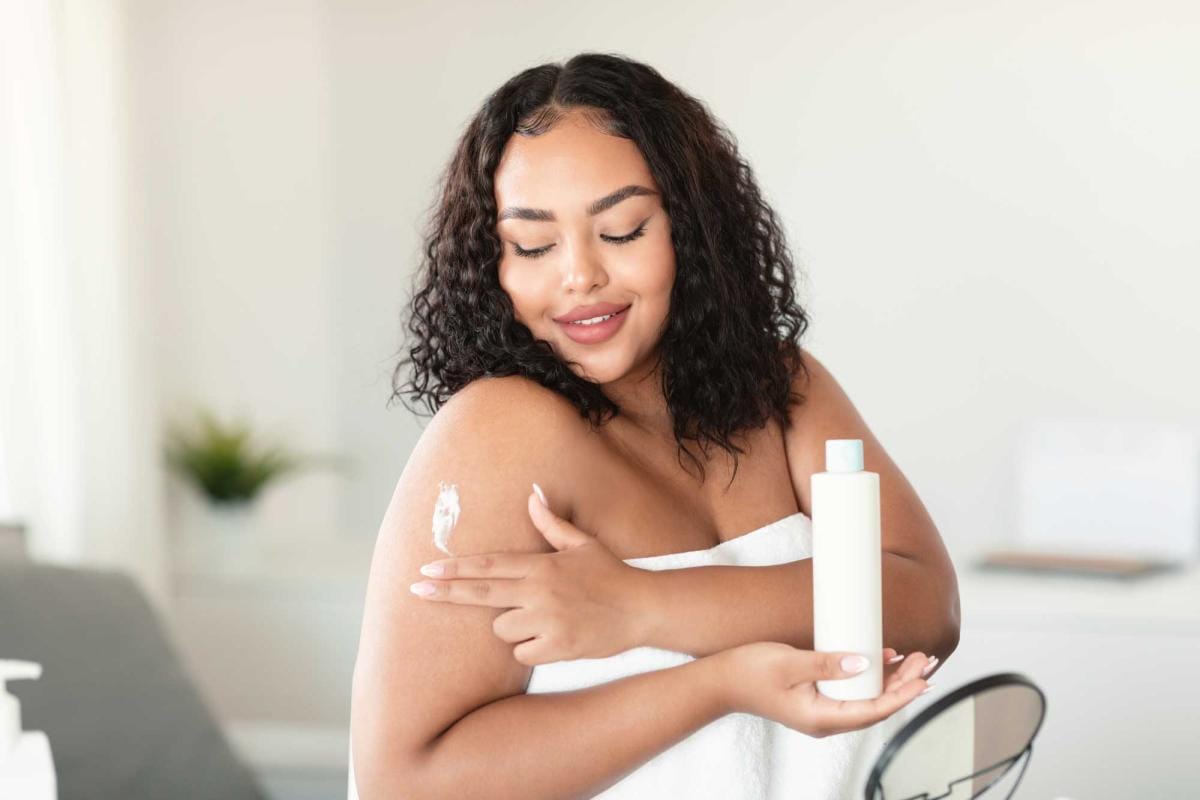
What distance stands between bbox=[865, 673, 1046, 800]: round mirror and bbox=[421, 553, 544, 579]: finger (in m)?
0.34

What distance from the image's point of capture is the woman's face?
35.7 inches

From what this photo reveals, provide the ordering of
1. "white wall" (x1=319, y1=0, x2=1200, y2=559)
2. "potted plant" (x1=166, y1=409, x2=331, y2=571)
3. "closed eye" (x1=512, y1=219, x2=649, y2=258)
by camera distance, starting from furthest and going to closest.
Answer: "potted plant" (x1=166, y1=409, x2=331, y2=571) → "white wall" (x1=319, y1=0, x2=1200, y2=559) → "closed eye" (x1=512, y1=219, x2=649, y2=258)

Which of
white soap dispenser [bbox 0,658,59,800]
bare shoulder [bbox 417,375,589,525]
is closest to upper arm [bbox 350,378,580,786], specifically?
bare shoulder [bbox 417,375,589,525]

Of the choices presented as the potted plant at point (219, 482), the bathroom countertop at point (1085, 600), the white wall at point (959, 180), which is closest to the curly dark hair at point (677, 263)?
the bathroom countertop at point (1085, 600)

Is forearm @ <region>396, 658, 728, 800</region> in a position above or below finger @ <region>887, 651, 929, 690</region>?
below

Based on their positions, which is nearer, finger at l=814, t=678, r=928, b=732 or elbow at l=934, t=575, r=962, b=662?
finger at l=814, t=678, r=928, b=732

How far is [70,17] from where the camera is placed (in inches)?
100

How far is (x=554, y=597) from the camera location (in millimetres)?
862

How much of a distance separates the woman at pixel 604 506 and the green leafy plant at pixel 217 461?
1.89m

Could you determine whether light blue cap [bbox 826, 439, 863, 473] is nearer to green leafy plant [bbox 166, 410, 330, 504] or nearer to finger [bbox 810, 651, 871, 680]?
finger [bbox 810, 651, 871, 680]

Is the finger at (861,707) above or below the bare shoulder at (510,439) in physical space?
below

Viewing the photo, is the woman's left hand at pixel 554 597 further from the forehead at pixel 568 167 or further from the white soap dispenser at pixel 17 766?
the white soap dispenser at pixel 17 766

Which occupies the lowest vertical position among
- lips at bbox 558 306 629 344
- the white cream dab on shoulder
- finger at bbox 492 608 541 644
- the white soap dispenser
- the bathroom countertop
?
the bathroom countertop

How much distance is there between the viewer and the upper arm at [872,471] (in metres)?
1.05
